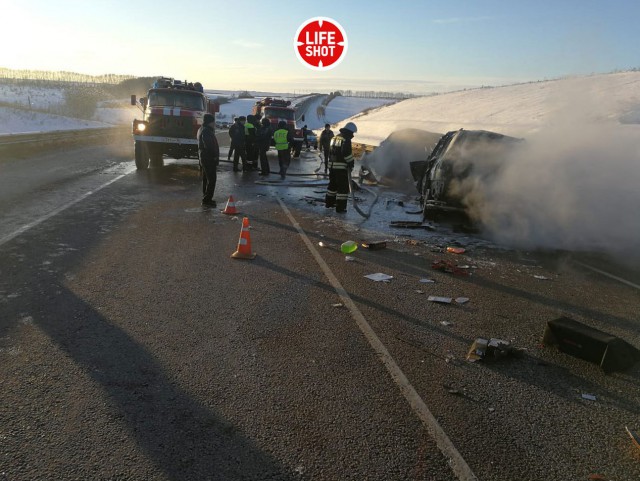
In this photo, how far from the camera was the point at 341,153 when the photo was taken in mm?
10055

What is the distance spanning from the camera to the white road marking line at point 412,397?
2.71 m

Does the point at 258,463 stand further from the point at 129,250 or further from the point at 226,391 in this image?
the point at 129,250

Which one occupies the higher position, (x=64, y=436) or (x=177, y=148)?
(x=177, y=148)

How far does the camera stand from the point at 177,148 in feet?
49.6

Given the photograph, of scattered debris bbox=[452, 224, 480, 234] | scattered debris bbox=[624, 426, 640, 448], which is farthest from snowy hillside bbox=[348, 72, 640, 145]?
scattered debris bbox=[624, 426, 640, 448]

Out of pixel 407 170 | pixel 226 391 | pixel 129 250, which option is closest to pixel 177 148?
pixel 407 170

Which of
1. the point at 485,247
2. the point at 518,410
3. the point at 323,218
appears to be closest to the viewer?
the point at 518,410

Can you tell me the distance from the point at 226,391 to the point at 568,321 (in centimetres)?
312

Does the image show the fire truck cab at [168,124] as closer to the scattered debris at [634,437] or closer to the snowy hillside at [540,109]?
the snowy hillside at [540,109]

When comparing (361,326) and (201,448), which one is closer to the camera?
(201,448)

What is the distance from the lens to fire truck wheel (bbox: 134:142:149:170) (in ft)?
50.1

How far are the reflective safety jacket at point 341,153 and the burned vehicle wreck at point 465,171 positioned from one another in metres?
1.76

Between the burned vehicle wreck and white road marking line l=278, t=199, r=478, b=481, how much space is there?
13.4ft

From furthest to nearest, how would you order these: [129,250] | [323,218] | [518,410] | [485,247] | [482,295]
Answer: [323,218] < [485,247] < [129,250] < [482,295] < [518,410]
